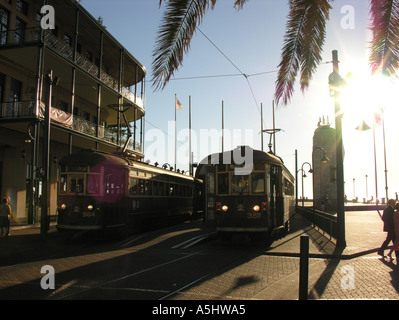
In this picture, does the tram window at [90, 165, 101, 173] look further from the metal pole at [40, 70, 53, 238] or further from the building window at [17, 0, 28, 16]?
the building window at [17, 0, 28, 16]

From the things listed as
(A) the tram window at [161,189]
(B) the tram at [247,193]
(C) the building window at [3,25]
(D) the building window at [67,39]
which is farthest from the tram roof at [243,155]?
(D) the building window at [67,39]

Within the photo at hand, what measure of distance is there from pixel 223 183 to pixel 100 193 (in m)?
4.46

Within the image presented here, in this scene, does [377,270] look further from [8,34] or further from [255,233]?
[8,34]

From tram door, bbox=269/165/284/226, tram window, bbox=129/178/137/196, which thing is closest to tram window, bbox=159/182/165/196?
tram window, bbox=129/178/137/196

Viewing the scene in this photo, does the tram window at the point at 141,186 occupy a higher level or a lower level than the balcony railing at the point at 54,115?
lower

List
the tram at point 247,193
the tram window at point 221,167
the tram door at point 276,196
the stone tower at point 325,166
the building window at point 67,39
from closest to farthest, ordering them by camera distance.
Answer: the tram at point 247,193
the tram door at point 276,196
the tram window at point 221,167
the building window at point 67,39
the stone tower at point 325,166

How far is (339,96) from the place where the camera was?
510 inches

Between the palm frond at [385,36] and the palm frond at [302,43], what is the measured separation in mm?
723

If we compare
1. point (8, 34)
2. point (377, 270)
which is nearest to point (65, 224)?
point (377, 270)

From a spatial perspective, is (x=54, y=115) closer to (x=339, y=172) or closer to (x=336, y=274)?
(x=339, y=172)

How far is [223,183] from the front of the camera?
12.8 metres

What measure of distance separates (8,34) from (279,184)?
53.5 ft

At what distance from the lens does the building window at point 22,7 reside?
20.7m

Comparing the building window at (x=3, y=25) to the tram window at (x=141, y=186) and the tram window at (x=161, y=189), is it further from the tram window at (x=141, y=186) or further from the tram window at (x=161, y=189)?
the tram window at (x=161, y=189)
